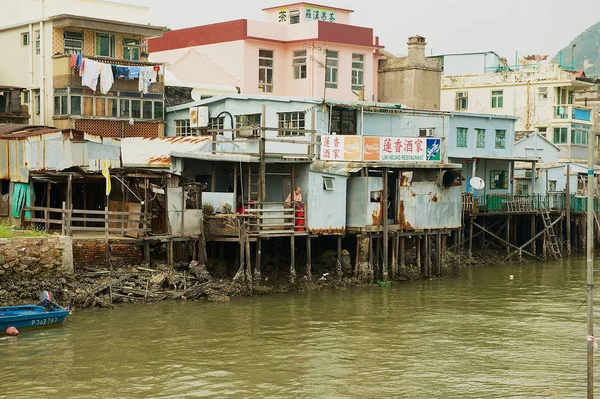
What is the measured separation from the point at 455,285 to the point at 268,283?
25.0 feet

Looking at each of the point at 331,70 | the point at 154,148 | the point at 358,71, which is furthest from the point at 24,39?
the point at 358,71

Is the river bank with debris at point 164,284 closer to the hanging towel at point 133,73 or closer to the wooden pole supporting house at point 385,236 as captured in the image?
the wooden pole supporting house at point 385,236

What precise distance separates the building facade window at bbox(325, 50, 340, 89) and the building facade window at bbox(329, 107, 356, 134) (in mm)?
7319

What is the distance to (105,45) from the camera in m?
41.4

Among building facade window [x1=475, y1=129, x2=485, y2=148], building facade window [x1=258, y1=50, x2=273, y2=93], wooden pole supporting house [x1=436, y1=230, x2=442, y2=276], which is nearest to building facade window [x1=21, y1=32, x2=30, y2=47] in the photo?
building facade window [x1=258, y1=50, x2=273, y2=93]

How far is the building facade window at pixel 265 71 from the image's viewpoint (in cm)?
4781

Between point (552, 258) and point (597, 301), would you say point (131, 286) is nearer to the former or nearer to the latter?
point (597, 301)

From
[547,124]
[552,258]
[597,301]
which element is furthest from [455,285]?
[547,124]

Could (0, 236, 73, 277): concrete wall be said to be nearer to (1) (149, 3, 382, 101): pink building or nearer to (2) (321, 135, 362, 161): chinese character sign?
(2) (321, 135, 362, 161): chinese character sign

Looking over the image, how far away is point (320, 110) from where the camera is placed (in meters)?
39.1

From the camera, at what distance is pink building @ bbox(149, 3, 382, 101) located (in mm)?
47062

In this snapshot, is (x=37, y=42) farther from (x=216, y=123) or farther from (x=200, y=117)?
(x=216, y=123)

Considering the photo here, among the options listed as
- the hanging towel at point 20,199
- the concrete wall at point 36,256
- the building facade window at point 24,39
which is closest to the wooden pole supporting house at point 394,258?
the concrete wall at point 36,256

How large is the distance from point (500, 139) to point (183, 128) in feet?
54.3
